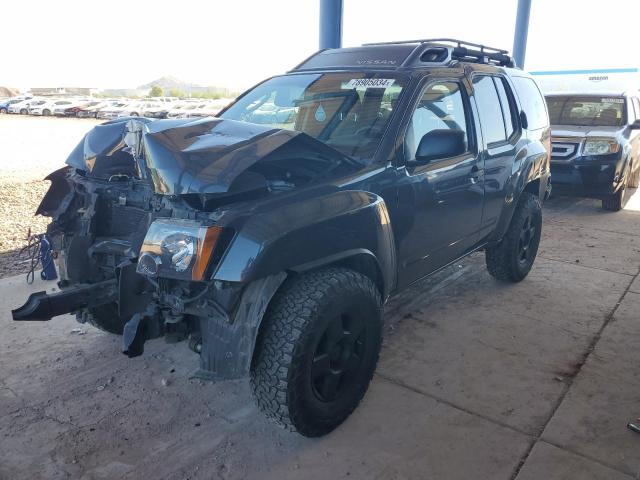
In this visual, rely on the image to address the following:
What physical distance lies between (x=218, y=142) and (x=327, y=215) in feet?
2.02

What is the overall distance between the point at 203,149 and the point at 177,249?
486 mm

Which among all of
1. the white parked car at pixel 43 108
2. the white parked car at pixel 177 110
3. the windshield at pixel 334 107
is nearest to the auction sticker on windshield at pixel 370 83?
the windshield at pixel 334 107

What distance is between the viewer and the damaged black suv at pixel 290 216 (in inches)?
90.4

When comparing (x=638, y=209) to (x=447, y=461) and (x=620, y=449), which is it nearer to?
(x=620, y=449)

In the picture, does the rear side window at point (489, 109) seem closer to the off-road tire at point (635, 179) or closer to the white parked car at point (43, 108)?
the off-road tire at point (635, 179)

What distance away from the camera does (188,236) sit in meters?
2.22

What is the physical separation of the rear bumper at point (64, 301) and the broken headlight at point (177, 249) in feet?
1.54

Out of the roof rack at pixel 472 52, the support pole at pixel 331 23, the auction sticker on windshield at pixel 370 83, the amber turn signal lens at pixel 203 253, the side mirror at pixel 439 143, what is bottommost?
the amber turn signal lens at pixel 203 253

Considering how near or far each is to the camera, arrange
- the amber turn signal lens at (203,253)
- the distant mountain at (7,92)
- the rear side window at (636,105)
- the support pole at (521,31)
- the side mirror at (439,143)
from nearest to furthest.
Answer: the amber turn signal lens at (203,253) → the side mirror at (439,143) → the rear side window at (636,105) → the support pole at (521,31) → the distant mountain at (7,92)

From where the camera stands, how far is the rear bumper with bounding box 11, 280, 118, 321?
2430mm

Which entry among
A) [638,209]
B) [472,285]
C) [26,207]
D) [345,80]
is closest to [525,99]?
[472,285]

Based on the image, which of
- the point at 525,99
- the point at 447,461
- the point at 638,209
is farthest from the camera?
the point at 638,209

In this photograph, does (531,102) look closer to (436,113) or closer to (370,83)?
(436,113)

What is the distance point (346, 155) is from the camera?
2977 mm
